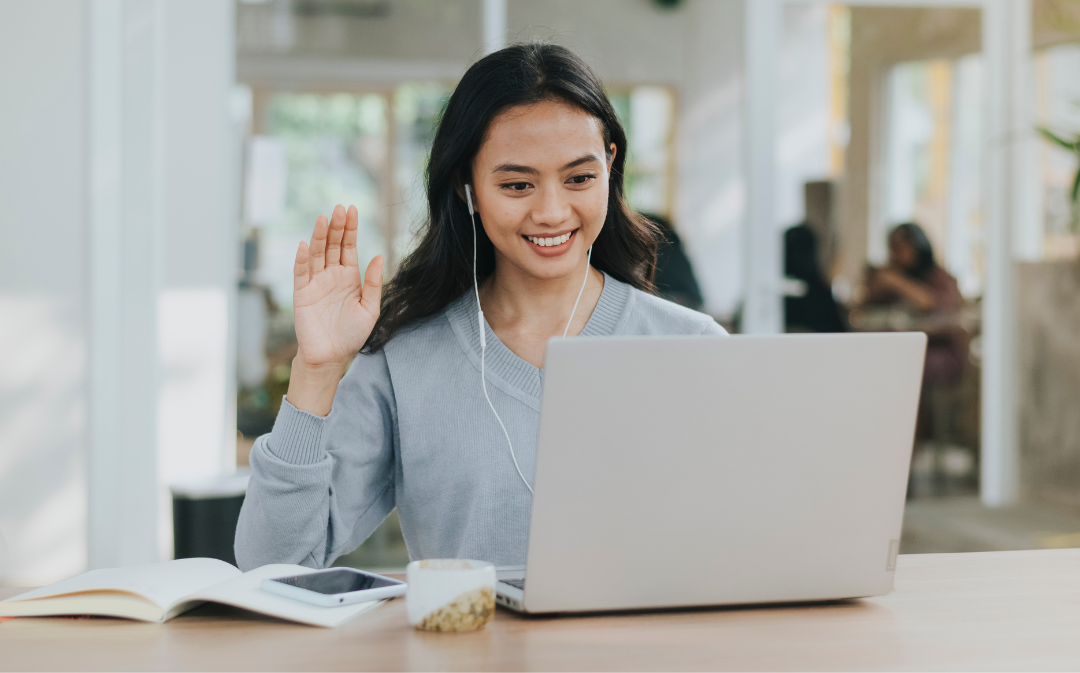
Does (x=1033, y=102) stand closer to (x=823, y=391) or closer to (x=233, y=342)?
(x=233, y=342)

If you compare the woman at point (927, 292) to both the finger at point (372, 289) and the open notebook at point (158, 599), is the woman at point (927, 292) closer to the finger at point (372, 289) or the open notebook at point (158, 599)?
the finger at point (372, 289)

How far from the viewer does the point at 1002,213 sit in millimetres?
3904

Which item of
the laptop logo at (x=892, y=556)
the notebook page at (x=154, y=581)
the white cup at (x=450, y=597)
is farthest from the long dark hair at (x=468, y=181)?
the laptop logo at (x=892, y=556)

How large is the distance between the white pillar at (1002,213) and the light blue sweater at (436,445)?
272 centimetres

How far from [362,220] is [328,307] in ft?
12.5

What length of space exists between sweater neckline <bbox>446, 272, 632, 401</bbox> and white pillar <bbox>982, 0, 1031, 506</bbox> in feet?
8.91

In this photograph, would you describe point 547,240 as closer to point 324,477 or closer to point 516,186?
point 516,186

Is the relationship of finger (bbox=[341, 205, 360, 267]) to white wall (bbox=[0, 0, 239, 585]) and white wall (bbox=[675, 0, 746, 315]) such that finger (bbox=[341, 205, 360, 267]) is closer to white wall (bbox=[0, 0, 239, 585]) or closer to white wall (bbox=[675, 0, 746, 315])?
white wall (bbox=[0, 0, 239, 585])

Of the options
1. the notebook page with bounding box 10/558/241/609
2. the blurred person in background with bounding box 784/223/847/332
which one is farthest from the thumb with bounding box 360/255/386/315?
the blurred person in background with bounding box 784/223/847/332

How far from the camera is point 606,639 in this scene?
3.19ft

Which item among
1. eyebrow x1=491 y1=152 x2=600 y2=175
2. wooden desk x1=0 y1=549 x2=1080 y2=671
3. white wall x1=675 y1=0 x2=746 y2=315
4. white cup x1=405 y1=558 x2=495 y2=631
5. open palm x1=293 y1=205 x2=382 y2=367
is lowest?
wooden desk x1=0 y1=549 x2=1080 y2=671

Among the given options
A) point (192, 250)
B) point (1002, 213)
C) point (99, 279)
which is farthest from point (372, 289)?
point (1002, 213)

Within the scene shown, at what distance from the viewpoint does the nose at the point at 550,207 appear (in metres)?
1.50

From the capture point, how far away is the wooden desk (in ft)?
3.02
